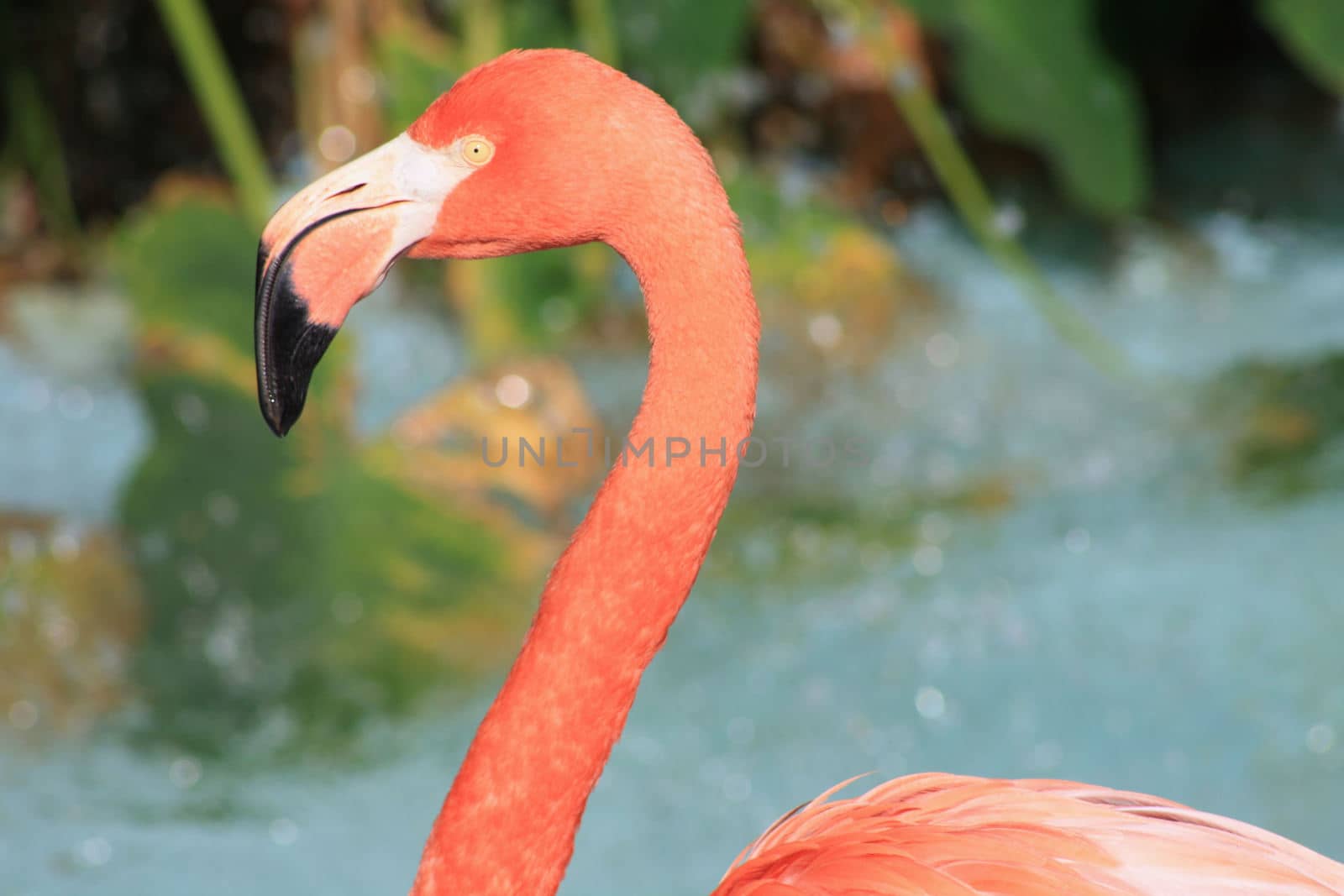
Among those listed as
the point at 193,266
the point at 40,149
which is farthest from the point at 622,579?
the point at 40,149

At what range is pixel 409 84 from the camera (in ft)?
11.8

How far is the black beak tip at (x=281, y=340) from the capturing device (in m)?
1.36

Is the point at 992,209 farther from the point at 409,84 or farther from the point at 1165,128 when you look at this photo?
the point at 409,84

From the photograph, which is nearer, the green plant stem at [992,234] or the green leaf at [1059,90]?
the green plant stem at [992,234]

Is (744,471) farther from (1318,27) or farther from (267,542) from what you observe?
(1318,27)

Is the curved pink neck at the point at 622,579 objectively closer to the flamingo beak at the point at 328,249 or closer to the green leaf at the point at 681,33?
the flamingo beak at the point at 328,249

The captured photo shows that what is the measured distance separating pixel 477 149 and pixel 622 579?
0.42 m

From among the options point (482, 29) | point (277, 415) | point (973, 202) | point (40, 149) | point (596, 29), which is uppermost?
point (40, 149)

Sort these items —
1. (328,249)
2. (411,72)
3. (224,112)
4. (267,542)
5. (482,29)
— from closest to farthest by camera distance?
(328,249) → (224,112) → (267,542) → (411,72) → (482,29)

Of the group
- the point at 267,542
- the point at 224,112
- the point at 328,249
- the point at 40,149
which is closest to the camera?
the point at 328,249

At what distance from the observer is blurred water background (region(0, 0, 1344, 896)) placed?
114 inches

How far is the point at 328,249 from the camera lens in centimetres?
137

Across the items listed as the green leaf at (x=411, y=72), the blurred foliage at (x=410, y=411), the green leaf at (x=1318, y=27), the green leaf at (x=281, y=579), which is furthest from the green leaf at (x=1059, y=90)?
the green leaf at (x=281, y=579)

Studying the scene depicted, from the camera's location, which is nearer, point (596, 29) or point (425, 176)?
point (425, 176)
